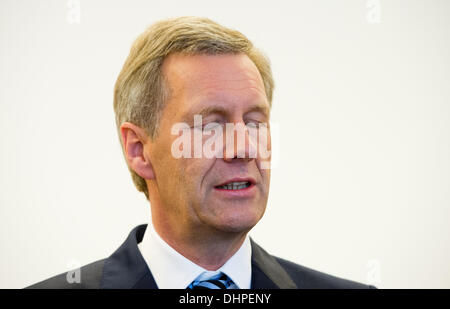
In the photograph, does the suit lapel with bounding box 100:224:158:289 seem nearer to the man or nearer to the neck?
the man

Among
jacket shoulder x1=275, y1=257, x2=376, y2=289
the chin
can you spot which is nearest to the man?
the chin

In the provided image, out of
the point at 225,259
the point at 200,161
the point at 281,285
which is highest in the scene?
the point at 200,161

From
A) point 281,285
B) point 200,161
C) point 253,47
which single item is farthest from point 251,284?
point 253,47

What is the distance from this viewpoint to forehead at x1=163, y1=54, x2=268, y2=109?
6.88 feet

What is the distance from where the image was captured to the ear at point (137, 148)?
2.27 meters

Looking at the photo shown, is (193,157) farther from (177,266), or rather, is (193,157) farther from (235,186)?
(177,266)

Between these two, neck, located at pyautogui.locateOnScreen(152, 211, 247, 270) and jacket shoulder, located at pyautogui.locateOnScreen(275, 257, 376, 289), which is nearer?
neck, located at pyautogui.locateOnScreen(152, 211, 247, 270)

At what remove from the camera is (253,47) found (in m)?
2.39

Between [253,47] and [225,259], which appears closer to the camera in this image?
[225,259]

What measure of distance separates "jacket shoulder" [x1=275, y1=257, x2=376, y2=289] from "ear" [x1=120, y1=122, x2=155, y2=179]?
869 millimetres
